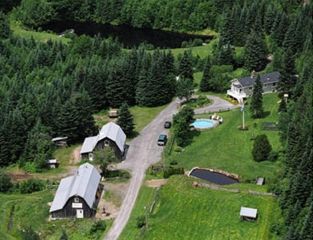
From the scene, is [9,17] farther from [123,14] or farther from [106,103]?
[106,103]

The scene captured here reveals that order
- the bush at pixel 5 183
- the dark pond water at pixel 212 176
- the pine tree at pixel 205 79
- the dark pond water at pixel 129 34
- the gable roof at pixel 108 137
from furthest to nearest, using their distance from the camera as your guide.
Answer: the dark pond water at pixel 129 34 → the pine tree at pixel 205 79 → the gable roof at pixel 108 137 → the dark pond water at pixel 212 176 → the bush at pixel 5 183

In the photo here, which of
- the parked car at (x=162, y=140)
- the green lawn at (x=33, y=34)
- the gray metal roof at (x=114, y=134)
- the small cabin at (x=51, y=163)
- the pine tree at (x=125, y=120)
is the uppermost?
the green lawn at (x=33, y=34)

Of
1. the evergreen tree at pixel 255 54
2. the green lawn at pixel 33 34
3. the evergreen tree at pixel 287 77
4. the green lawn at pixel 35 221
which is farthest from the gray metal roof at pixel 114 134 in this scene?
the green lawn at pixel 33 34

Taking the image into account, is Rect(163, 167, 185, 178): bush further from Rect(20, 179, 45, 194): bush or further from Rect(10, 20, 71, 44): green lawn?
Rect(10, 20, 71, 44): green lawn

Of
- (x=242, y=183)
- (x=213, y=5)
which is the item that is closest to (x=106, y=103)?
(x=242, y=183)

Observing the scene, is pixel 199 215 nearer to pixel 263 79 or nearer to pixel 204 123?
pixel 204 123

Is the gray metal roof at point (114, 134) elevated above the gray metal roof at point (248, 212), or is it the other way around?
the gray metal roof at point (114, 134)

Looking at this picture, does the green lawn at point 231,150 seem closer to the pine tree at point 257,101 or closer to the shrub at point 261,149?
the shrub at point 261,149
